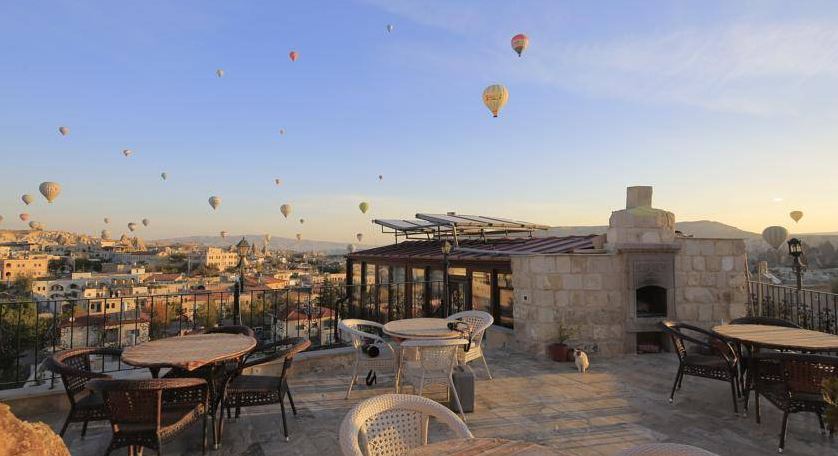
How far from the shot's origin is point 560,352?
614 centimetres

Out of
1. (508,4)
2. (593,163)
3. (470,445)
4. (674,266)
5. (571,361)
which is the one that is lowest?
(571,361)

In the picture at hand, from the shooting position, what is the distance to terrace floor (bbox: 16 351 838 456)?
3328 millimetres

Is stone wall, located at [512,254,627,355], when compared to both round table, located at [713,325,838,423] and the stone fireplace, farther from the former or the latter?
round table, located at [713,325,838,423]

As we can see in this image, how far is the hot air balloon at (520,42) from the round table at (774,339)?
12279 mm

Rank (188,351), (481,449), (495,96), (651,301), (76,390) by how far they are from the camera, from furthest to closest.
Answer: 1. (495,96)
2. (651,301)
3. (188,351)
4. (76,390)
5. (481,449)

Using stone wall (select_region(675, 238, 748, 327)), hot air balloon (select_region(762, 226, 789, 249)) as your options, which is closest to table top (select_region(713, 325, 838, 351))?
stone wall (select_region(675, 238, 748, 327))

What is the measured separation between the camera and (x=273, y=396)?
3.48 m

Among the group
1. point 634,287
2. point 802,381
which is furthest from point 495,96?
point 802,381

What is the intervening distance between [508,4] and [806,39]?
17.4 ft

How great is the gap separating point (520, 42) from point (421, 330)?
1292 cm

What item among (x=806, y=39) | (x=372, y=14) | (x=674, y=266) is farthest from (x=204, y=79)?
(x=806, y=39)

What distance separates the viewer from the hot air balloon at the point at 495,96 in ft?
43.9

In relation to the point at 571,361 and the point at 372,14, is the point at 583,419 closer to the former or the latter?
the point at 571,361

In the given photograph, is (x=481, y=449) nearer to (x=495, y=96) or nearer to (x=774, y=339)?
(x=774, y=339)
